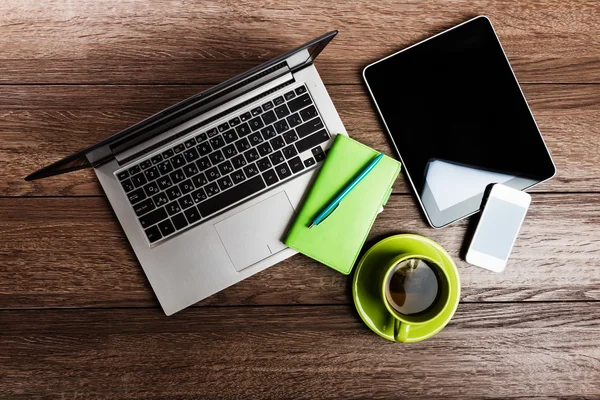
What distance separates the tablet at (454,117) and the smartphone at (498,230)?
0.02m

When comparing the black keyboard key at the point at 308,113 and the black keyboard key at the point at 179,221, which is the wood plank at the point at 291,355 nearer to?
the black keyboard key at the point at 179,221

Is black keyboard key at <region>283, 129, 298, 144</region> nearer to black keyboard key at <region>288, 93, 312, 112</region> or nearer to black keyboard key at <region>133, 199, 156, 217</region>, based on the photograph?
black keyboard key at <region>288, 93, 312, 112</region>

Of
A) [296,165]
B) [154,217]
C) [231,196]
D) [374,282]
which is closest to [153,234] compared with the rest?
[154,217]

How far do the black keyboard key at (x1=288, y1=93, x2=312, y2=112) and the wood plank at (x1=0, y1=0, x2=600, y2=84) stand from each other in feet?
0.19

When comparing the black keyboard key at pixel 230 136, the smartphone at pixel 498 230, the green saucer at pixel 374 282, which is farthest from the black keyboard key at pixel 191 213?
the smartphone at pixel 498 230

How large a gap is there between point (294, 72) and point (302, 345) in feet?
1.36

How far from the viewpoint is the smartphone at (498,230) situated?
30.8 inches

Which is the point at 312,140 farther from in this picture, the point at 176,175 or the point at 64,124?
the point at 64,124

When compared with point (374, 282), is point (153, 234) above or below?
above

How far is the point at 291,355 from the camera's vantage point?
2.60 ft

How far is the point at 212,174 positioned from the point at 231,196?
43 millimetres

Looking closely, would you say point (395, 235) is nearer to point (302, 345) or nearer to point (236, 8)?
point (302, 345)

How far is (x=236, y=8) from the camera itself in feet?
2.58

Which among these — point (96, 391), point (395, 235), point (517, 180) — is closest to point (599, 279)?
point (517, 180)
